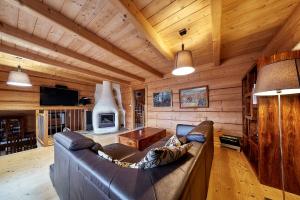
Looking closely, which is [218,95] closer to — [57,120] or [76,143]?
[76,143]

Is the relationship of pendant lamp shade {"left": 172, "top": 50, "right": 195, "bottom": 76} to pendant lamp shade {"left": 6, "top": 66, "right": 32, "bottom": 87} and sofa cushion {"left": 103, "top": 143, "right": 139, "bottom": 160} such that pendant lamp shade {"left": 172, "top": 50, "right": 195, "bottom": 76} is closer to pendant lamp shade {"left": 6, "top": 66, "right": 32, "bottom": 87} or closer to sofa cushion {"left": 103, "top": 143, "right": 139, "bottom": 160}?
sofa cushion {"left": 103, "top": 143, "right": 139, "bottom": 160}

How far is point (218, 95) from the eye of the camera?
3.44 m

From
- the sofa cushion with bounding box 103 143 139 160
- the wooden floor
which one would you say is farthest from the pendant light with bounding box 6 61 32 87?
the sofa cushion with bounding box 103 143 139 160

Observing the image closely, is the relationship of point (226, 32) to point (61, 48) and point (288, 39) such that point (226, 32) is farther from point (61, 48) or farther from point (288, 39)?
point (61, 48)

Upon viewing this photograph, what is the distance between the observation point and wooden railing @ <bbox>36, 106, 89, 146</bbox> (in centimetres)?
380

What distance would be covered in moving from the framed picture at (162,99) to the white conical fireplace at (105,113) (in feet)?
6.32

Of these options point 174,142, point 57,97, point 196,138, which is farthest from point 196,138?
point 57,97

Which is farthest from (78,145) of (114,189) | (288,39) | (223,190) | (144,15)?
(288,39)

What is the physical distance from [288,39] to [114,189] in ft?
9.53

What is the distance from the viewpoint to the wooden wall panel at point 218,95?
10.4 feet

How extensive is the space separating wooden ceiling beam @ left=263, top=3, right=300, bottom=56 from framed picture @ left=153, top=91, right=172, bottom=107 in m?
2.74

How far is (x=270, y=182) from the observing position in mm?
1758

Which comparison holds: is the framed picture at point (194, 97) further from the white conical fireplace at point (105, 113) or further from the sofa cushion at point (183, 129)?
the white conical fireplace at point (105, 113)

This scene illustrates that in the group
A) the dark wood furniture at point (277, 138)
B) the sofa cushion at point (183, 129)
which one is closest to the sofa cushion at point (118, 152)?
the sofa cushion at point (183, 129)
